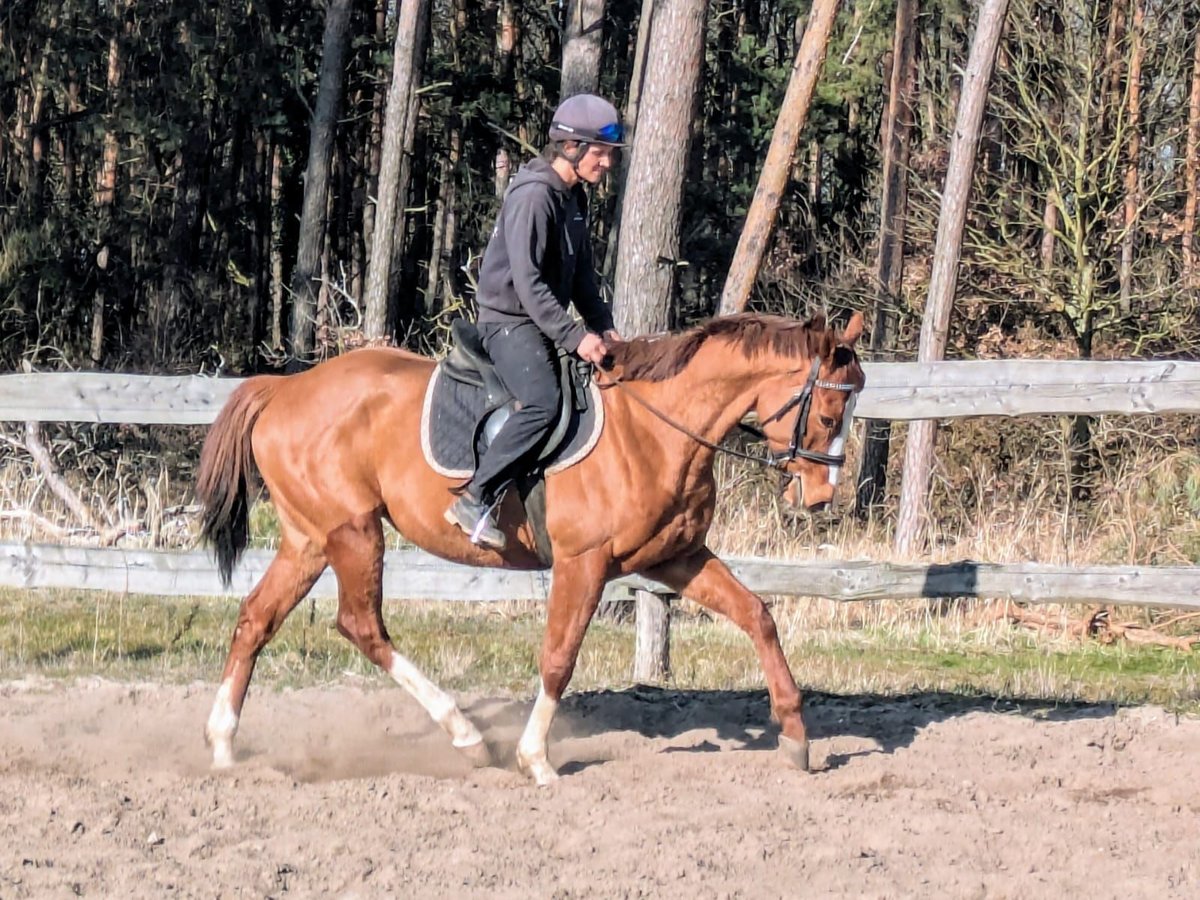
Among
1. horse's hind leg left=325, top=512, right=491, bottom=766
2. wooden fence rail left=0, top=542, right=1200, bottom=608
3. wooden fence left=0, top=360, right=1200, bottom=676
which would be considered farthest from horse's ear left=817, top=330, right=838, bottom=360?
wooden fence rail left=0, top=542, right=1200, bottom=608

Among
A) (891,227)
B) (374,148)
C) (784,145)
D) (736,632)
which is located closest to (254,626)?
(736,632)

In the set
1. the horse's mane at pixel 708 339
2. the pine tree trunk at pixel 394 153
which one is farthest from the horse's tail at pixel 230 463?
the pine tree trunk at pixel 394 153

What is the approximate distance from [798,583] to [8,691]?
4226 mm

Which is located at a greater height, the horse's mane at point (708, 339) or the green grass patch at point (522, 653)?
the horse's mane at point (708, 339)

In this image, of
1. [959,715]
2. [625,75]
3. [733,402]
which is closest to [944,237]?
[959,715]

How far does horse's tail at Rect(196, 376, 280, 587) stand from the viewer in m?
7.07

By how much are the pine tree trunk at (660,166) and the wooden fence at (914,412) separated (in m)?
Answer: 1.71

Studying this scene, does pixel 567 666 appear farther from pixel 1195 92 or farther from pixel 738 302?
pixel 1195 92

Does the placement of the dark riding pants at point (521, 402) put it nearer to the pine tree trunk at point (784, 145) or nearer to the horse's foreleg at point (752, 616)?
the horse's foreleg at point (752, 616)

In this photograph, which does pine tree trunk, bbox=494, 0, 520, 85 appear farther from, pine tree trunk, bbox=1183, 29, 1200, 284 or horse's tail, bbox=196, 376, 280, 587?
horse's tail, bbox=196, 376, 280, 587

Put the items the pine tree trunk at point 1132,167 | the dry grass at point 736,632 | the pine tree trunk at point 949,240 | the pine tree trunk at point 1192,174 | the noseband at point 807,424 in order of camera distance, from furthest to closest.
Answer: the pine tree trunk at point 1192,174 → the pine tree trunk at point 1132,167 → the pine tree trunk at point 949,240 → the dry grass at point 736,632 → the noseband at point 807,424

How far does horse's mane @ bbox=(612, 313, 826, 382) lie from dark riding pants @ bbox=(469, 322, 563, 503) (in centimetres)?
33

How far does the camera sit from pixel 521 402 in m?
6.32

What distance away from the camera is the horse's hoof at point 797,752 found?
642 centimetres
